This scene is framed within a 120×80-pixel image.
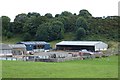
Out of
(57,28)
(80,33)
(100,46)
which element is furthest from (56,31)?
(100,46)

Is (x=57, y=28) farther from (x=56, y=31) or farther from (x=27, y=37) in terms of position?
(x=27, y=37)

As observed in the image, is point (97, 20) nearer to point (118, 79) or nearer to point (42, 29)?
point (42, 29)

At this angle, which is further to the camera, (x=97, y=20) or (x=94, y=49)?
(x=97, y=20)

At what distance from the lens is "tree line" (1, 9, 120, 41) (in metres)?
59.5

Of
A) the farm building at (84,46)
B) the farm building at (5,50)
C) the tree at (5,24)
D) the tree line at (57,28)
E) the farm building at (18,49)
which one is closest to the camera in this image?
the farm building at (5,50)

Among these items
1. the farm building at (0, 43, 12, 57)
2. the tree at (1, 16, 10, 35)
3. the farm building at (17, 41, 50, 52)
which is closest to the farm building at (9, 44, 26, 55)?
the farm building at (0, 43, 12, 57)

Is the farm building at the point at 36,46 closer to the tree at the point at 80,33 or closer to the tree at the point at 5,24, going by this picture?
the tree at the point at 80,33

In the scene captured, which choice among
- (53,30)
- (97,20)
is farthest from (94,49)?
(97,20)

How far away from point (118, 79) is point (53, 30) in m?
44.0

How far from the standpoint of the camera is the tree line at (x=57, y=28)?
59.5m

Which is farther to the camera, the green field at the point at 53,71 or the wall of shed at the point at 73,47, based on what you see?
the wall of shed at the point at 73,47

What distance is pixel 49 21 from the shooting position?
214 feet

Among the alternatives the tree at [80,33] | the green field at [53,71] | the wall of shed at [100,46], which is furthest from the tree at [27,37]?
the green field at [53,71]

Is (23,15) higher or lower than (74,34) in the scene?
higher
